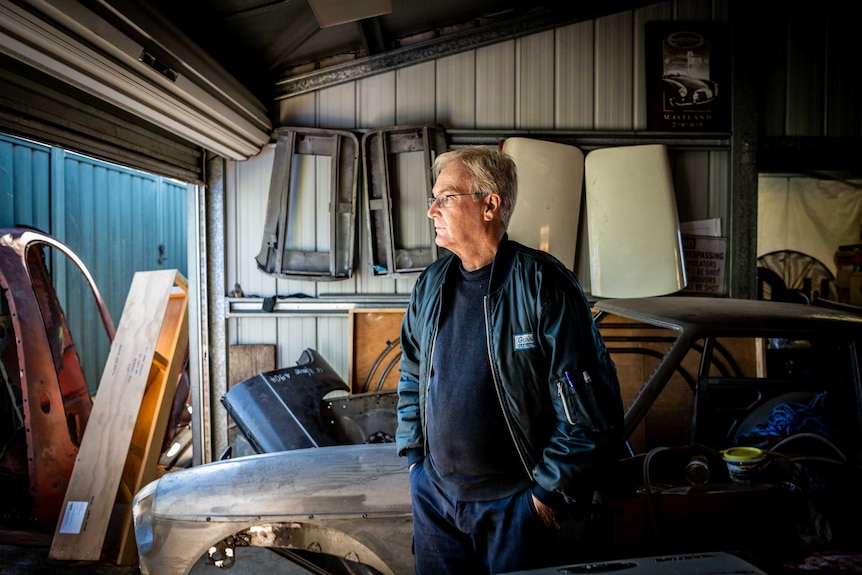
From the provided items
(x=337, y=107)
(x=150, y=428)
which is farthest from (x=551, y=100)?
(x=150, y=428)

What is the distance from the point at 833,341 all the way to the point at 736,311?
33 cm

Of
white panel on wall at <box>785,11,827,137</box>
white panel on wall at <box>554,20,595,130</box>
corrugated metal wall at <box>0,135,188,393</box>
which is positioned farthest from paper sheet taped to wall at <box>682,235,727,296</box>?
corrugated metal wall at <box>0,135,188,393</box>

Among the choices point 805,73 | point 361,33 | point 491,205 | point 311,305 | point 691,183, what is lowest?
point 311,305

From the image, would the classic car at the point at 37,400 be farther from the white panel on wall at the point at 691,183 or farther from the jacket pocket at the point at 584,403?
the white panel on wall at the point at 691,183

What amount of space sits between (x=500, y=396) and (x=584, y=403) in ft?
0.74

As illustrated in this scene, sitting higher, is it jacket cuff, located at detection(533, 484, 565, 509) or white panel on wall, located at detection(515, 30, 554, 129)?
white panel on wall, located at detection(515, 30, 554, 129)

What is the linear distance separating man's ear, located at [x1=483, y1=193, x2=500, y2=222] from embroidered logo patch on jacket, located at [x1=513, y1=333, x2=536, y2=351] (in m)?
0.38

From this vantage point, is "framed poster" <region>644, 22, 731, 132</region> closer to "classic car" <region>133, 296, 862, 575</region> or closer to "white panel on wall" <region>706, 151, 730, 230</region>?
"white panel on wall" <region>706, 151, 730, 230</region>

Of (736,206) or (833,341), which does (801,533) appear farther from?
(736,206)

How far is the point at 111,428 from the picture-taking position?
3.10 meters

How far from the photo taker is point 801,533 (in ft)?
5.33

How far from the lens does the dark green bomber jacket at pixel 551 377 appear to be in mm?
1279

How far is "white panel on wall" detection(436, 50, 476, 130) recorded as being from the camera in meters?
3.83

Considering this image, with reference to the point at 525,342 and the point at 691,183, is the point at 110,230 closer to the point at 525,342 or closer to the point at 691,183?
the point at 525,342
